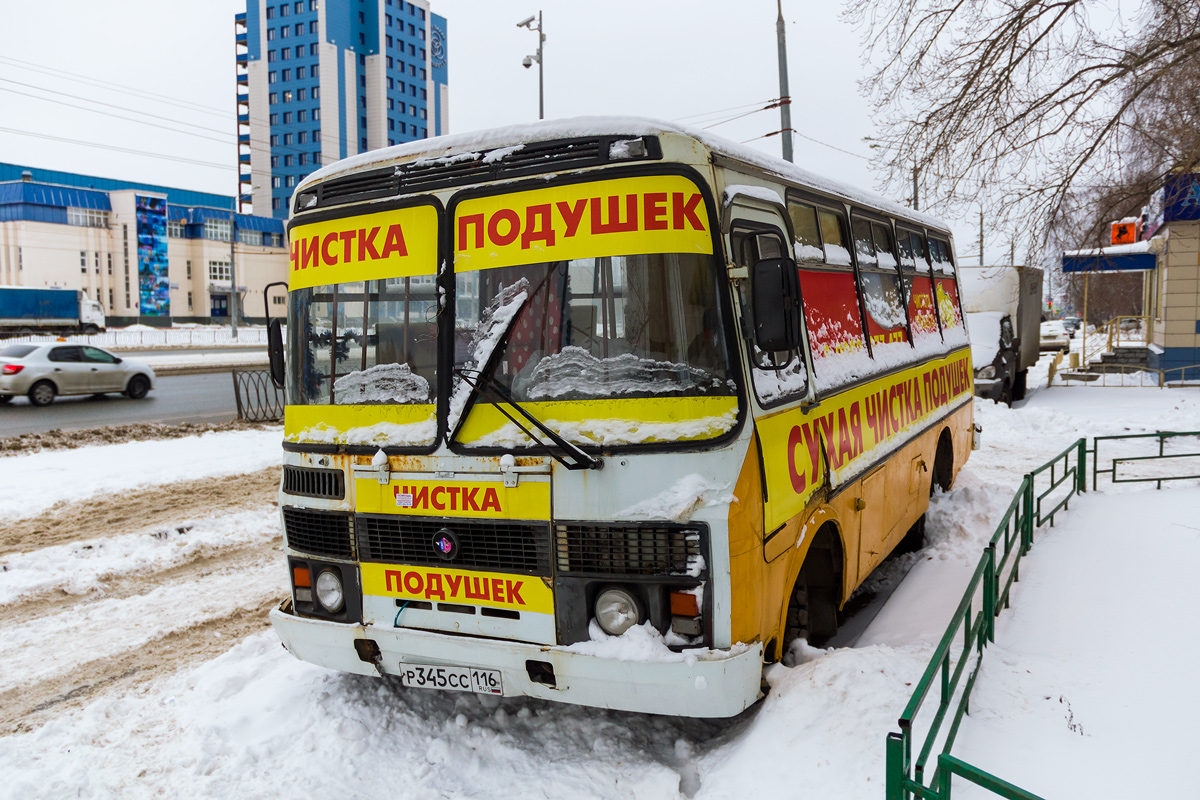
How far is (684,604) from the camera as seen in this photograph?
3596 mm

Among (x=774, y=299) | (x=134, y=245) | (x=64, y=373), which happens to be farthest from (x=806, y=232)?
(x=134, y=245)

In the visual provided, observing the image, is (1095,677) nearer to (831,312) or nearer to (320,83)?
(831,312)

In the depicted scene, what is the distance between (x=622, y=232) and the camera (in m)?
3.63

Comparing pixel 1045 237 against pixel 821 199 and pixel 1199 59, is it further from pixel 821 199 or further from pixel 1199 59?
pixel 821 199

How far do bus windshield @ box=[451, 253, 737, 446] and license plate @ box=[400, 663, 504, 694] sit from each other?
3.37 feet

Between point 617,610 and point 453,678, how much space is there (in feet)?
2.82

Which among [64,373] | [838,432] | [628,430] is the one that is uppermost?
[628,430]

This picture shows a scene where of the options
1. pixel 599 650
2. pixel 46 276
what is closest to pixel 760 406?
pixel 599 650

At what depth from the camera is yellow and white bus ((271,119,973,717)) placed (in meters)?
3.60

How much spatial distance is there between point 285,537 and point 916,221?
18.7ft

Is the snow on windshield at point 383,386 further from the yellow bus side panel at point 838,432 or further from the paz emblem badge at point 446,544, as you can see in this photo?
the yellow bus side panel at point 838,432

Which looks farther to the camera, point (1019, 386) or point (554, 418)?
point (1019, 386)

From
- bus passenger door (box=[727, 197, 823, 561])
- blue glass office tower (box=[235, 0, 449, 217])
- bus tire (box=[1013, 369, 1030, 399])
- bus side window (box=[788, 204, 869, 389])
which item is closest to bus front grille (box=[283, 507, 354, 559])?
bus passenger door (box=[727, 197, 823, 561])

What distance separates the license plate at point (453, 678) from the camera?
3871mm
